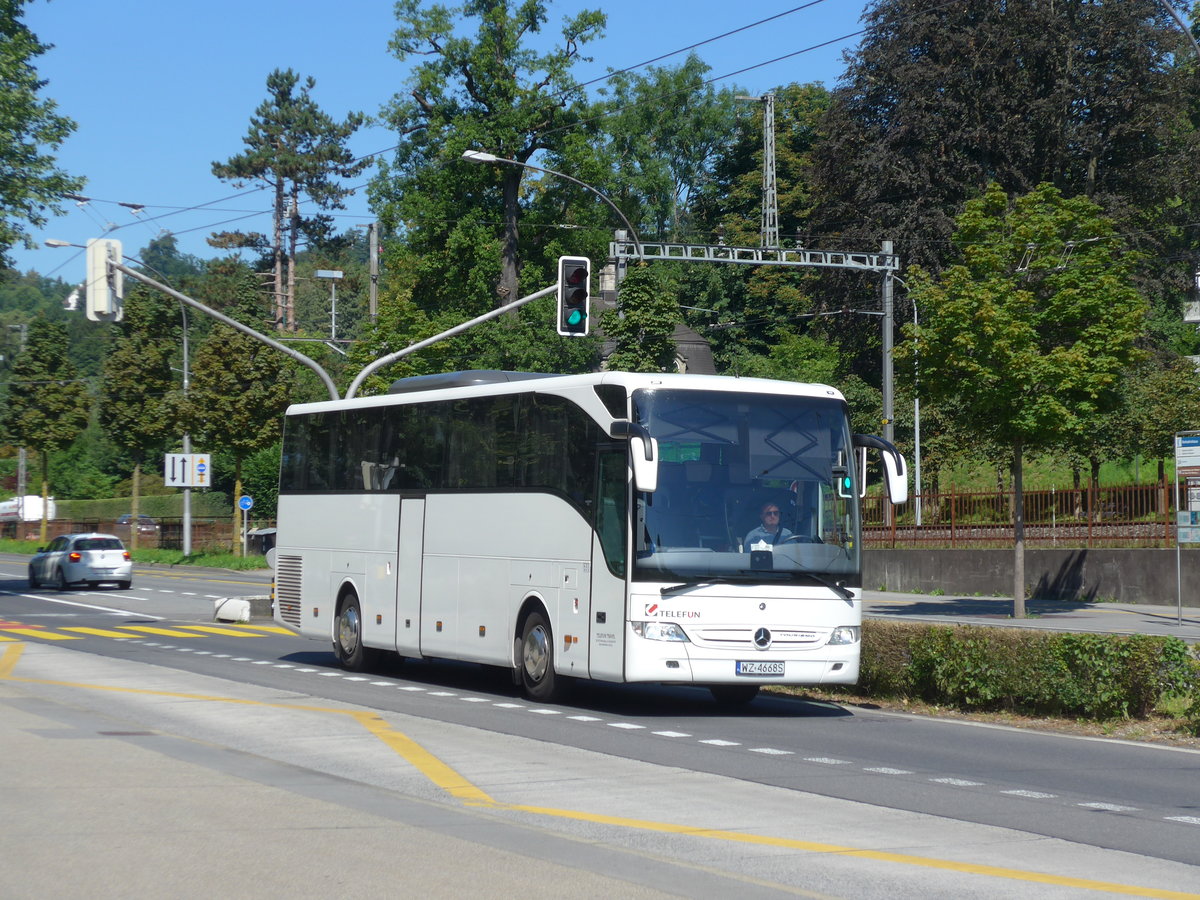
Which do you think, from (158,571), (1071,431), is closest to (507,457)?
(1071,431)

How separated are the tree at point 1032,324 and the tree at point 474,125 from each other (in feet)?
92.5

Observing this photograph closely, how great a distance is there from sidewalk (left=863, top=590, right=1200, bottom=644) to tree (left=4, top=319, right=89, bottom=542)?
50478 millimetres

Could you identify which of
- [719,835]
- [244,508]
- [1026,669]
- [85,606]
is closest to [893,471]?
[1026,669]

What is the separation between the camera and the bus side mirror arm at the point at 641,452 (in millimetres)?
14812

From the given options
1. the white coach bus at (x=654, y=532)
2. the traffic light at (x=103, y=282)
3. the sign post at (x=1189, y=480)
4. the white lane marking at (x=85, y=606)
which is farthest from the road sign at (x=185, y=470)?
the white coach bus at (x=654, y=532)

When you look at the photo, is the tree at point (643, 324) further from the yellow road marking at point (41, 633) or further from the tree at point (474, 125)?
the yellow road marking at point (41, 633)

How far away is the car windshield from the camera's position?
45.5 meters

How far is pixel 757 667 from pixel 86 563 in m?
33.7

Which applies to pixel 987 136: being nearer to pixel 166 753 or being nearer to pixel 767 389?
pixel 767 389

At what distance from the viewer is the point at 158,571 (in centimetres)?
5966

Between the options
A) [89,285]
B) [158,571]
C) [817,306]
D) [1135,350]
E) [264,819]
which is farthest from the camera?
[158,571]

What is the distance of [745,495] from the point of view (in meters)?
15.7

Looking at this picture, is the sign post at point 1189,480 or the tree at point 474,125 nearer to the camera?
the sign post at point 1189,480

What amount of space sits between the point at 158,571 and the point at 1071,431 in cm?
3932
